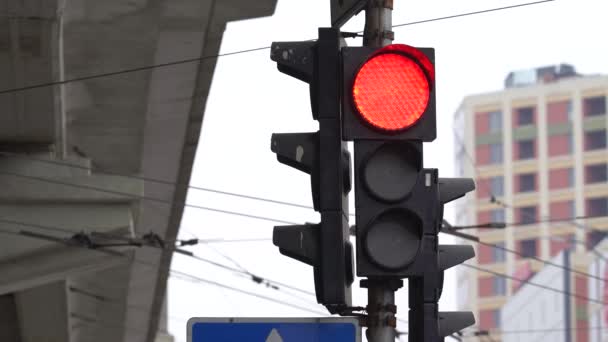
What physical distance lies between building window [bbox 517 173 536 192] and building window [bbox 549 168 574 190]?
1849 millimetres

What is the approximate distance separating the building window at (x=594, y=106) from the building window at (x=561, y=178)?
4558mm

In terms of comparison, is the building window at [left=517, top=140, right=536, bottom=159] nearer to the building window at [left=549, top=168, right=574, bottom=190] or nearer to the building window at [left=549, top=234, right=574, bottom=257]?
the building window at [left=549, top=168, right=574, bottom=190]

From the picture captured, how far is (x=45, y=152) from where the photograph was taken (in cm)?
2139

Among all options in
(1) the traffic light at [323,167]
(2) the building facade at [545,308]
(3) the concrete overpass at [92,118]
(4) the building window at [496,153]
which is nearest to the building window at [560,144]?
(4) the building window at [496,153]

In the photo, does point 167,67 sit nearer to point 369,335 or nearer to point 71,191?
point 71,191

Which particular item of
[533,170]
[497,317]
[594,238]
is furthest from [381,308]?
[497,317]

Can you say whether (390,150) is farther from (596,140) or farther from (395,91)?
(596,140)

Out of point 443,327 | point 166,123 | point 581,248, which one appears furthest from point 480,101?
point 443,327

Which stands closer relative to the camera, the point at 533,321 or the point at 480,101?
the point at 533,321

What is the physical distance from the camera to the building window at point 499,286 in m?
136

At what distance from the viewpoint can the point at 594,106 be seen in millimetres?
131500

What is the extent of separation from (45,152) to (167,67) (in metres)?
1.98

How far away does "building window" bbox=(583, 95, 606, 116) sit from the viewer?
431ft

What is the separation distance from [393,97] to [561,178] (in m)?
128
